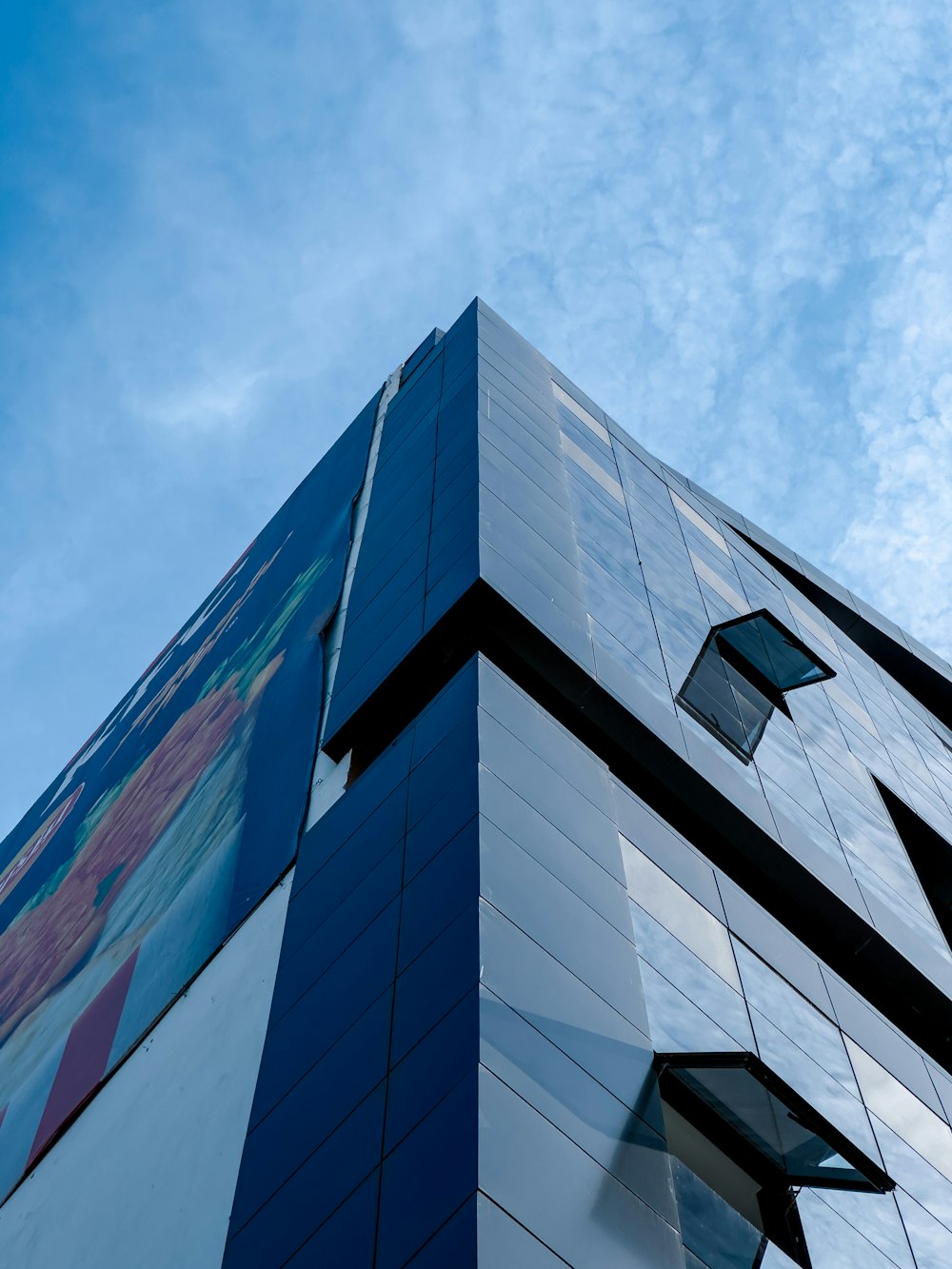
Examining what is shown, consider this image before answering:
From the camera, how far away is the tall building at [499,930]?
8.86 metres

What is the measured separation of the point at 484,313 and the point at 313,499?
6934 mm

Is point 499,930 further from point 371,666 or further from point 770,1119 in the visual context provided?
point 371,666

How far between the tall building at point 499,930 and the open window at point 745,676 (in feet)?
0.28

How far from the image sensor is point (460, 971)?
9.27 metres

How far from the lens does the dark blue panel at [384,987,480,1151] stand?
849 centimetres

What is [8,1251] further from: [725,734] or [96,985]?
[725,734]

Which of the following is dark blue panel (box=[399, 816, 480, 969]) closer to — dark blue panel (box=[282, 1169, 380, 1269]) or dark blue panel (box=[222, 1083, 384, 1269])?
dark blue panel (box=[222, 1083, 384, 1269])

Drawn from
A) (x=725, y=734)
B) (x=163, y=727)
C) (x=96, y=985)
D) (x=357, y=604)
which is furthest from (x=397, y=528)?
(x=163, y=727)

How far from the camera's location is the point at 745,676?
64.3 ft

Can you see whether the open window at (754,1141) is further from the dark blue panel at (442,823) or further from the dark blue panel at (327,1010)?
the dark blue panel at (442,823)

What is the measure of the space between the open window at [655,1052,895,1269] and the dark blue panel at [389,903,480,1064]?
6.26ft

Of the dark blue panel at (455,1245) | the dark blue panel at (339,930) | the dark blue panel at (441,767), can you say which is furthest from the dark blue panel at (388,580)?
the dark blue panel at (455,1245)

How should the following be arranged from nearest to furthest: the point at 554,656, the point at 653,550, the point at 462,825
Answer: the point at 462,825, the point at 554,656, the point at 653,550

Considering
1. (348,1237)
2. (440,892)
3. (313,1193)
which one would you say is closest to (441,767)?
(440,892)
